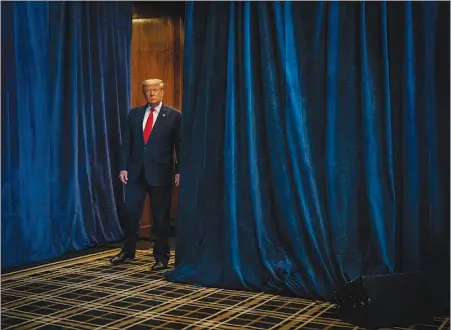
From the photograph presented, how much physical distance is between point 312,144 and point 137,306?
1.35 m

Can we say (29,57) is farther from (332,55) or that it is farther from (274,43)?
(332,55)

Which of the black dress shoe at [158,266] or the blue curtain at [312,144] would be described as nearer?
the blue curtain at [312,144]

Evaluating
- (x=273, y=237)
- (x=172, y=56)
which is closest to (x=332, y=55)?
(x=273, y=237)

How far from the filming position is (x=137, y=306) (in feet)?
11.4

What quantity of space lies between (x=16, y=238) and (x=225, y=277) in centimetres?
175

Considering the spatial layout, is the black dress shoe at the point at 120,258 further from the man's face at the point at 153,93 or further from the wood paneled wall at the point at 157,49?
the wood paneled wall at the point at 157,49

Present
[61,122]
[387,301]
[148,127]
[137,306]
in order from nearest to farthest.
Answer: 1. [387,301]
2. [137,306]
3. [148,127]
4. [61,122]

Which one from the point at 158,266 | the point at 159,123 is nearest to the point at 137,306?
the point at 158,266

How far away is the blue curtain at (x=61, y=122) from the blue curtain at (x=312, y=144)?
140cm

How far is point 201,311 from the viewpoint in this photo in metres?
3.37

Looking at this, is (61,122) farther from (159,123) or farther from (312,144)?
(312,144)

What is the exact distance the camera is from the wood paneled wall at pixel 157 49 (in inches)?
247

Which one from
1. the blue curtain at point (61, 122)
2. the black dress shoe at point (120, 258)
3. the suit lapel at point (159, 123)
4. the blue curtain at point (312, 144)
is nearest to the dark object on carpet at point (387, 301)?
the blue curtain at point (312, 144)

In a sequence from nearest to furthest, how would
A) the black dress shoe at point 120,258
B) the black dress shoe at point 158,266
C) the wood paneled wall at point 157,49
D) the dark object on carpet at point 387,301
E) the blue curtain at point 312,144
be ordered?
the dark object on carpet at point 387,301
the blue curtain at point 312,144
the black dress shoe at point 158,266
the black dress shoe at point 120,258
the wood paneled wall at point 157,49
